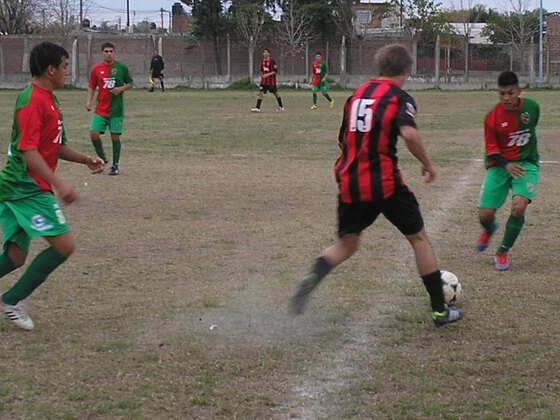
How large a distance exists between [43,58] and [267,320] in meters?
2.01

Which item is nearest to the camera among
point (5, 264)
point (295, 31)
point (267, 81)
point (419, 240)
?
point (419, 240)

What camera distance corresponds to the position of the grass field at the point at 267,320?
13.7 feet

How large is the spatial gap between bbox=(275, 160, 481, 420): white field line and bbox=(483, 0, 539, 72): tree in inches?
1656

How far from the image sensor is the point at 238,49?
1796 inches

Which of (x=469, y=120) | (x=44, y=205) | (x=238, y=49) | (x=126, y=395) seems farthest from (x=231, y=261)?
(x=238, y=49)

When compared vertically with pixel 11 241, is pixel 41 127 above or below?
above

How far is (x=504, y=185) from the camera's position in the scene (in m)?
6.91

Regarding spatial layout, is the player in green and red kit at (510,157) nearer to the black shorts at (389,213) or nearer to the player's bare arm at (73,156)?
the black shorts at (389,213)

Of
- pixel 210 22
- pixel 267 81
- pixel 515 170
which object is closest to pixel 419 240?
pixel 515 170

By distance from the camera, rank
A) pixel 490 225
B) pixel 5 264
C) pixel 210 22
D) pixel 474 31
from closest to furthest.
→ pixel 5 264 → pixel 490 225 → pixel 210 22 → pixel 474 31

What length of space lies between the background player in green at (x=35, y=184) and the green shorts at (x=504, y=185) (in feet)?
11.0

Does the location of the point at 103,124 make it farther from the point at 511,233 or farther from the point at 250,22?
the point at 250,22

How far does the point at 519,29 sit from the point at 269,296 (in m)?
45.3

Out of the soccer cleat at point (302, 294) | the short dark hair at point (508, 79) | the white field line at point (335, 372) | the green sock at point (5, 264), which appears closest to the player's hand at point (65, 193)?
the green sock at point (5, 264)
